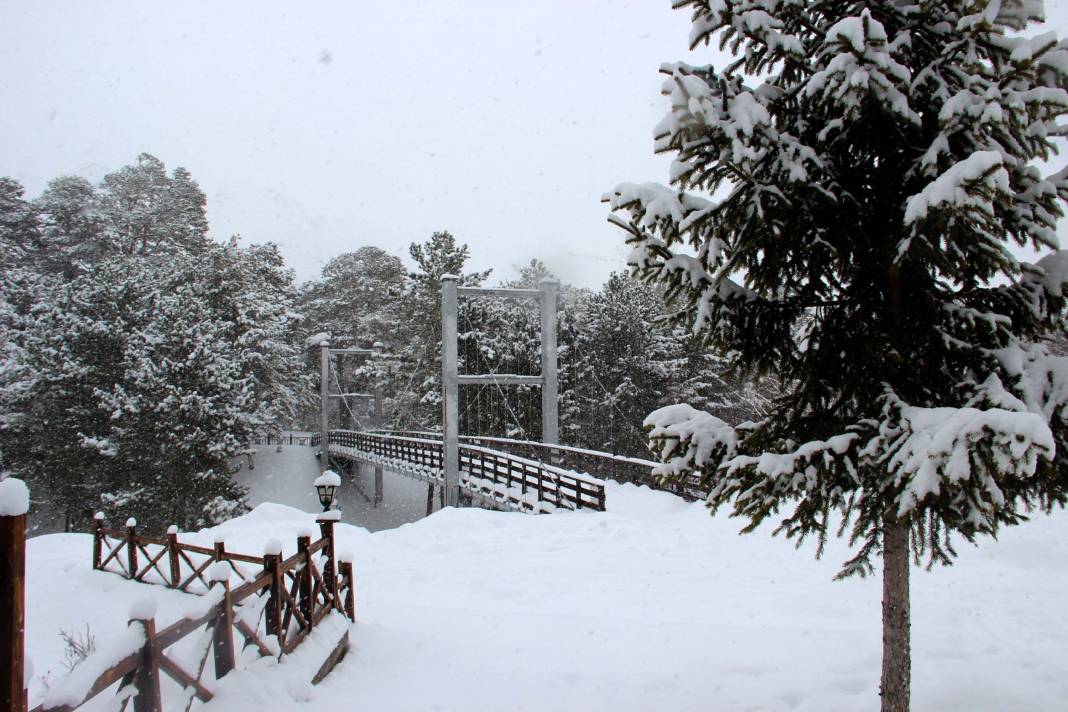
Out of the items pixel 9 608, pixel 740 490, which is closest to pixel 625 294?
pixel 740 490

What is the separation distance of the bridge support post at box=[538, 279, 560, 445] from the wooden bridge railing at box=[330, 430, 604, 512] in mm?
1062

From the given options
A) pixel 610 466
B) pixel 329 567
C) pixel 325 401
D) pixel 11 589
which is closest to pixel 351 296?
pixel 325 401

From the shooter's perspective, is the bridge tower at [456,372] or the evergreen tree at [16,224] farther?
the evergreen tree at [16,224]

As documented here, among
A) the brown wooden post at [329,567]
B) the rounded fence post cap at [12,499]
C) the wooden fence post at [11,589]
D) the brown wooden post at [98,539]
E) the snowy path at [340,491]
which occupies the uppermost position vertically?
the rounded fence post cap at [12,499]

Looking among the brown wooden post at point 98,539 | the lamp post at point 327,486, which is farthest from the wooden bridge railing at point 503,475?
the brown wooden post at point 98,539

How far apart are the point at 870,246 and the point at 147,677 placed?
4610 millimetres

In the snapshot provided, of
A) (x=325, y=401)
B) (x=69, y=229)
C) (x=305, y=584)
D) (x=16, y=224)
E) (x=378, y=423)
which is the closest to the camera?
(x=305, y=584)

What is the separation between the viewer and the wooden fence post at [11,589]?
2.25 meters

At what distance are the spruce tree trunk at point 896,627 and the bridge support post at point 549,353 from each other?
13359mm

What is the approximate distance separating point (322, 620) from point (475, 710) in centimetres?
199

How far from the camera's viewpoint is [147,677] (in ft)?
11.4

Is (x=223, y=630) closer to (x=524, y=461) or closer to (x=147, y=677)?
(x=147, y=677)

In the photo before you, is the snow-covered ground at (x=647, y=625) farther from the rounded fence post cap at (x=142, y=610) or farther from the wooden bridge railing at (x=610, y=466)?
the wooden bridge railing at (x=610, y=466)

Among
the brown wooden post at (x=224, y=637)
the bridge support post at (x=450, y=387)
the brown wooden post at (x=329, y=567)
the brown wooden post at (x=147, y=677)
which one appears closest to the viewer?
the brown wooden post at (x=147, y=677)
